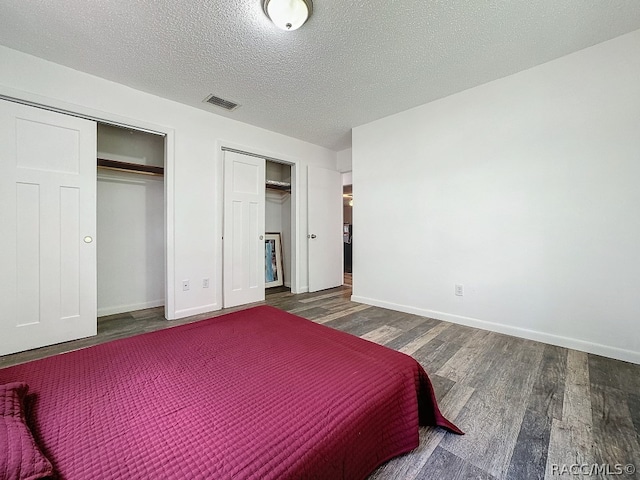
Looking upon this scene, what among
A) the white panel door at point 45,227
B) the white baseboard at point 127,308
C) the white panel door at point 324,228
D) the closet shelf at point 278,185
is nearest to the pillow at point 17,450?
the white panel door at point 45,227

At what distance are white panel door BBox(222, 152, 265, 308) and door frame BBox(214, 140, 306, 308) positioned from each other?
0.06 metres

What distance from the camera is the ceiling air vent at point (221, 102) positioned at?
2.88 meters

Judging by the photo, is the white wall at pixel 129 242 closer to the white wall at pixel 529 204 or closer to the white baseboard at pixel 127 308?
the white baseboard at pixel 127 308

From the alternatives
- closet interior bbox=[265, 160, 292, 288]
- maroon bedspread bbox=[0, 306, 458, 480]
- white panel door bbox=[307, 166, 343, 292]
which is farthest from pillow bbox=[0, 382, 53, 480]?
closet interior bbox=[265, 160, 292, 288]

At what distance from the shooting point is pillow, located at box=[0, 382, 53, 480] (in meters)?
0.53

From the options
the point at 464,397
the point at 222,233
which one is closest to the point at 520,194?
the point at 464,397

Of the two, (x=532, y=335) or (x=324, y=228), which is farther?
(x=324, y=228)

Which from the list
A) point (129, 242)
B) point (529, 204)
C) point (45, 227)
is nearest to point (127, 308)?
point (129, 242)

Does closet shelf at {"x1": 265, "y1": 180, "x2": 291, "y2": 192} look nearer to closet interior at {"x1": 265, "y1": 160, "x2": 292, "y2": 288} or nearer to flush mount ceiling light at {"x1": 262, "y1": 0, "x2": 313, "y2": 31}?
closet interior at {"x1": 265, "y1": 160, "x2": 292, "y2": 288}

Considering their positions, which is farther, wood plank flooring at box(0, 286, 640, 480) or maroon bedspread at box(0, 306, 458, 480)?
wood plank flooring at box(0, 286, 640, 480)

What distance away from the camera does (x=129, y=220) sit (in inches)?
129

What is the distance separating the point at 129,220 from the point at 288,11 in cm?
298

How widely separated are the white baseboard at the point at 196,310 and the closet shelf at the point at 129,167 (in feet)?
5.82

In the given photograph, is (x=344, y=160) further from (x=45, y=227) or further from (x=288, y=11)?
Answer: (x=45, y=227)
